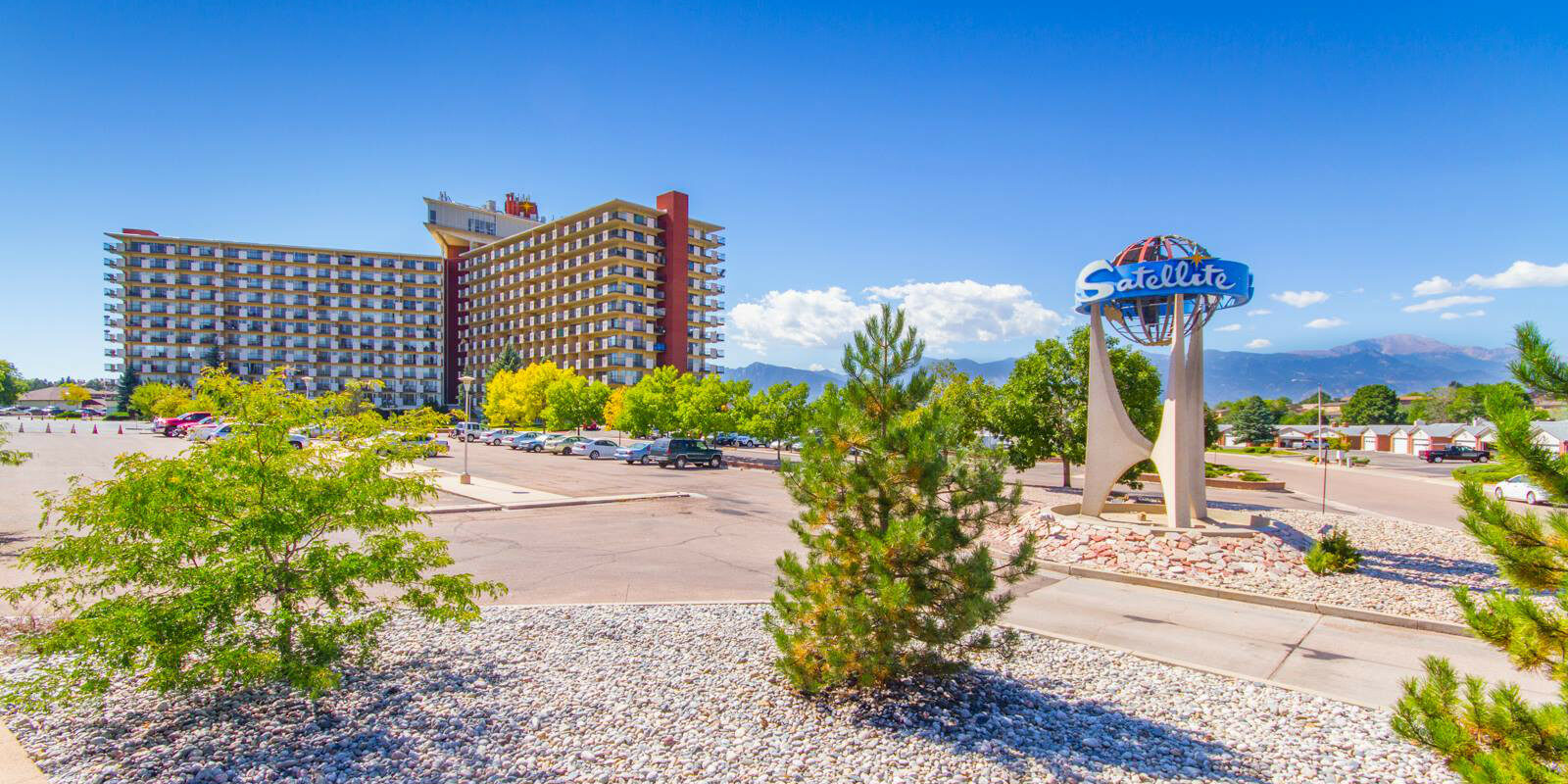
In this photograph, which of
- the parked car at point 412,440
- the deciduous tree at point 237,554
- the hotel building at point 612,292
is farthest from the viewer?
the hotel building at point 612,292

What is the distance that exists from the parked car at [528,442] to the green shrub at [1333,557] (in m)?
47.2

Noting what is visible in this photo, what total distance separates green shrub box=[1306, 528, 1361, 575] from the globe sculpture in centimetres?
218

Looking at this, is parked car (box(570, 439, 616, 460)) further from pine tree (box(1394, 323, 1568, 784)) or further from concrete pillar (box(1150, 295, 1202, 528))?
pine tree (box(1394, 323, 1568, 784))

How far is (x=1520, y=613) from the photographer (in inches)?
152

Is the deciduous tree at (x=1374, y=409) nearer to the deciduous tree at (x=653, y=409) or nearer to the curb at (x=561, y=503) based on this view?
the deciduous tree at (x=653, y=409)

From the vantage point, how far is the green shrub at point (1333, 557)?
13047mm

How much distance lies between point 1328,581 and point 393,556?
14341 mm

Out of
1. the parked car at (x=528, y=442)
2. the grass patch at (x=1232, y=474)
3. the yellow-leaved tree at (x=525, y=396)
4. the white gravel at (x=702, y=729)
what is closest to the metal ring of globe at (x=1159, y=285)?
the white gravel at (x=702, y=729)

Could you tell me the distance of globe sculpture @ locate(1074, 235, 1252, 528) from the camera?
14992 mm

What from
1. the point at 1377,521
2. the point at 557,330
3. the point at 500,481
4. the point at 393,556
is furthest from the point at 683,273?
the point at 393,556

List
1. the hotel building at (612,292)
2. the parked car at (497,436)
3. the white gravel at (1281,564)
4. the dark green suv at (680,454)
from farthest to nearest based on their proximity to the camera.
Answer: the hotel building at (612,292) → the parked car at (497,436) → the dark green suv at (680,454) → the white gravel at (1281,564)

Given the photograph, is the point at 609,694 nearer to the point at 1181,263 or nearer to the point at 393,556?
the point at 393,556

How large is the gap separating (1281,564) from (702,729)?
1189cm

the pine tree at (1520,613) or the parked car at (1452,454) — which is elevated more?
the pine tree at (1520,613)
